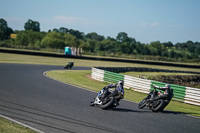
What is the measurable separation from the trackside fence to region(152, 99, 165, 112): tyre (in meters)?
5.99

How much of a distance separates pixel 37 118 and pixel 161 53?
136281mm

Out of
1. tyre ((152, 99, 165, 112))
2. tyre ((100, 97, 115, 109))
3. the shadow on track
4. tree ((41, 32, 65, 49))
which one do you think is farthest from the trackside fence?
tree ((41, 32, 65, 49))

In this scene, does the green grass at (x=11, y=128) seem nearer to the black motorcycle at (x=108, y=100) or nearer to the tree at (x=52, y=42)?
the black motorcycle at (x=108, y=100)

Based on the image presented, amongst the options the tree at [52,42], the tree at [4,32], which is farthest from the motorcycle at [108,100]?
the tree at [4,32]

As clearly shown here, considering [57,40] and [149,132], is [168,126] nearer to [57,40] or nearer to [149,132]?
[149,132]

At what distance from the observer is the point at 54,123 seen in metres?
8.28

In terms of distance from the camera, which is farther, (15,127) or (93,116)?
(93,116)

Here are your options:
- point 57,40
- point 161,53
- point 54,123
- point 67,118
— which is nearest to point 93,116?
point 67,118

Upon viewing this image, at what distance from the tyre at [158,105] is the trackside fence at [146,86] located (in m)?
5.99

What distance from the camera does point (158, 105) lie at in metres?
12.1

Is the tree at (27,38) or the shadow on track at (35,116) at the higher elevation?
the tree at (27,38)

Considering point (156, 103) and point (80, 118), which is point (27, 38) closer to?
point (156, 103)

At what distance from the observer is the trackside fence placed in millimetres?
17391

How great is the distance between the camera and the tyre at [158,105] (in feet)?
39.1
